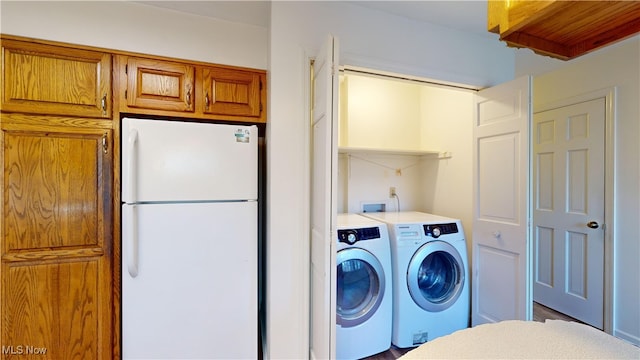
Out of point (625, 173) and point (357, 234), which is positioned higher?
point (625, 173)

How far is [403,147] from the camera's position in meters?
3.00

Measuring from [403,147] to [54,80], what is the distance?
112 inches

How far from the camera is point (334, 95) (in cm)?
133

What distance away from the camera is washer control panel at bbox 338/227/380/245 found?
6.15 ft

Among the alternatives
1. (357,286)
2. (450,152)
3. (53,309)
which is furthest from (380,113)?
(53,309)

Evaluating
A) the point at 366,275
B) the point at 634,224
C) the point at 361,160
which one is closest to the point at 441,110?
the point at 361,160

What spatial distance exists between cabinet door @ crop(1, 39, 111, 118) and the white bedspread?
1998 mm

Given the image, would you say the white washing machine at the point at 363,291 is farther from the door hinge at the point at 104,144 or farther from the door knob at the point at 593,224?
the door knob at the point at 593,224

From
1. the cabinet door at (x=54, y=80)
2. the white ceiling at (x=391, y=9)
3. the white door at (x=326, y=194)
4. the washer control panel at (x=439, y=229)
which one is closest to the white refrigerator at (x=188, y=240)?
the cabinet door at (x=54, y=80)

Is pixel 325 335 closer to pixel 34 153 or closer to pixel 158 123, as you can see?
pixel 158 123

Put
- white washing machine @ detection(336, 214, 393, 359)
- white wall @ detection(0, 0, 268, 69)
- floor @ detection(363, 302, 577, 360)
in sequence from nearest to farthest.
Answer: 1. white wall @ detection(0, 0, 268, 69)
2. white washing machine @ detection(336, 214, 393, 359)
3. floor @ detection(363, 302, 577, 360)

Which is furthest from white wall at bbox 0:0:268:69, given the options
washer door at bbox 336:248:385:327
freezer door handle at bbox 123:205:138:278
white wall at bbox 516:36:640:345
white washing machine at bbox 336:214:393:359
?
white wall at bbox 516:36:640:345

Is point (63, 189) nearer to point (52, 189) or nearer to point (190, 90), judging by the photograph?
point (52, 189)

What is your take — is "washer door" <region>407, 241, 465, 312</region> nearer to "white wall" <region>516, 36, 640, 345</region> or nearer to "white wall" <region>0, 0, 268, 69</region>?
"white wall" <region>516, 36, 640, 345</region>
